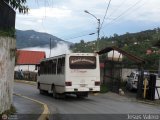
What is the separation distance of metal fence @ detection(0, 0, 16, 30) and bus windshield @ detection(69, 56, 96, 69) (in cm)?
1199

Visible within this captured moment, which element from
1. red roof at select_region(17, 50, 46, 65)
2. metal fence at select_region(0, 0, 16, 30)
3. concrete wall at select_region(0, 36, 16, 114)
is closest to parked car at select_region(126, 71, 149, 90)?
metal fence at select_region(0, 0, 16, 30)

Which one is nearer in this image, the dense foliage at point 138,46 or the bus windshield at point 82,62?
the bus windshield at point 82,62

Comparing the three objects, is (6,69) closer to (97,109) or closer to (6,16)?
(6,16)

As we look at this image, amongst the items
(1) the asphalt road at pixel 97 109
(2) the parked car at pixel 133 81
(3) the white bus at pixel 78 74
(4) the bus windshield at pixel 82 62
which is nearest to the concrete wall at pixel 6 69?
(1) the asphalt road at pixel 97 109

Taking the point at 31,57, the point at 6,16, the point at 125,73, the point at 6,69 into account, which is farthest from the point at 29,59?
the point at 6,69

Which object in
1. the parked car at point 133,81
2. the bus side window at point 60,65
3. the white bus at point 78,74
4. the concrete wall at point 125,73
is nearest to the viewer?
the white bus at point 78,74

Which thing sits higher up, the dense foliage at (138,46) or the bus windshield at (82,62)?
the dense foliage at (138,46)

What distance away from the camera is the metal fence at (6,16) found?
50.6ft

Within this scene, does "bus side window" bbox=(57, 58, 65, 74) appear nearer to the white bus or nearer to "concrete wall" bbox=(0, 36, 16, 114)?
the white bus

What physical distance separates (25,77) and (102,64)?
93.3 feet

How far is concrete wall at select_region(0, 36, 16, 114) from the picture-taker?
594 inches

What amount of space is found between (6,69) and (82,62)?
1435cm

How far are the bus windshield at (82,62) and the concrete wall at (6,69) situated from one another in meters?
12.8

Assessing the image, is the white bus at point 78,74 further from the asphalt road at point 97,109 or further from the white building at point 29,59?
the white building at point 29,59
